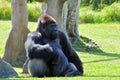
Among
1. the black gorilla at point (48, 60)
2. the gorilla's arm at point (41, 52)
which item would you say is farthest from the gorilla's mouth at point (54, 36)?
the gorilla's arm at point (41, 52)

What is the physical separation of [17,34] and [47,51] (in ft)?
14.1

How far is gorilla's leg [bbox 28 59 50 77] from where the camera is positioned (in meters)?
10.4

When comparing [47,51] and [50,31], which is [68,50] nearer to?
[50,31]

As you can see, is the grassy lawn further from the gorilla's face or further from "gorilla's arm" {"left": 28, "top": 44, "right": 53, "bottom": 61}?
"gorilla's arm" {"left": 28, "top": 44, "right": 53, "bottom": 61}

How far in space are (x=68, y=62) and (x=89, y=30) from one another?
20.9 metres

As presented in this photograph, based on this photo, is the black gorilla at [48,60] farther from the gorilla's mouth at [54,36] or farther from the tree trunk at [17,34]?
the tree trunk at [17,34]

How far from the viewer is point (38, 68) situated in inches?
414

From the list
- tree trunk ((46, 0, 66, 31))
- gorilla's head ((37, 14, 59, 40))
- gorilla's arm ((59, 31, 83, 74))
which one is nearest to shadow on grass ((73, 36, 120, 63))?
tree trunk ((46, 0, 66, 31))

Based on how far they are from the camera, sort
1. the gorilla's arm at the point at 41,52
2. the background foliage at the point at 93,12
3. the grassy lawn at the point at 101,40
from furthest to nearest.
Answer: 1. the background foliage at the point at 93,12
2. the grassy lawn at the point at 101,40
3. the gorilla's arm at the point at 41,52

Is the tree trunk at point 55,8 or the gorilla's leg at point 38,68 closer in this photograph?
the gorilla's leg at point 38,68

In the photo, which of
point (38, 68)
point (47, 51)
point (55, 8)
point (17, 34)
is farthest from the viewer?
point (17, 34)

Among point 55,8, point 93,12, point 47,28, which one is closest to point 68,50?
point 47,28

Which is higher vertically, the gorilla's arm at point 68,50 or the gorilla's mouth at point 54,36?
the gorilla's mouth at point 54,36

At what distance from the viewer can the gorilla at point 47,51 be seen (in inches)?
403
